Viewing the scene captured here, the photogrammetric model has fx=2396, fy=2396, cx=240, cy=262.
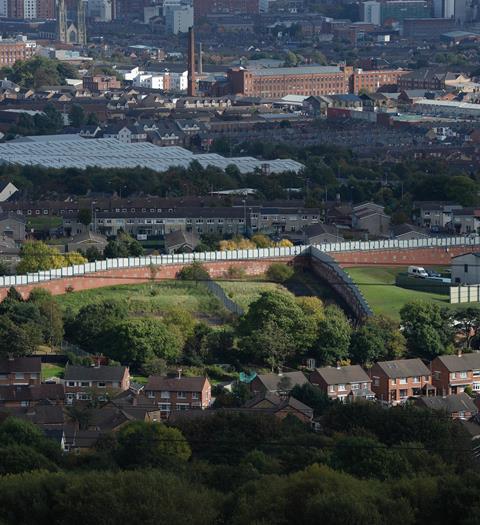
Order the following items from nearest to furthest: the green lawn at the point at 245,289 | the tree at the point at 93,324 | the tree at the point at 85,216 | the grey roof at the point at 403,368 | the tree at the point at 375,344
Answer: the grey roof at the point at 403,368 → the tree at the point at 375,344 → the tree at the point at 93,324 → the green lawn at the point at 245,289 → the tree at the point at 85,216

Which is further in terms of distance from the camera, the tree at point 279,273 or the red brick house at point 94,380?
the tree at point 279,273

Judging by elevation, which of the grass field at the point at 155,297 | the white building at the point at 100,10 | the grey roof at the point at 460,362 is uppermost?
the grey roof at the point at 460,362

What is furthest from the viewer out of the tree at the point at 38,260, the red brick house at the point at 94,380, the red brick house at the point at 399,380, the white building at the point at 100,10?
the white building at the point at 100,10

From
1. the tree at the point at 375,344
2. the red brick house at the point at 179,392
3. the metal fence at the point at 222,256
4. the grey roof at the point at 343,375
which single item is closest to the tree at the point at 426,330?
the tree at the point at 375,344

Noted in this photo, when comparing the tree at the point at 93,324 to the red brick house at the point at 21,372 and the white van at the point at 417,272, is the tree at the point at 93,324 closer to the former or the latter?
the red brick house at the point at 21,372

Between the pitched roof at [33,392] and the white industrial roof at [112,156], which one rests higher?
the pitched roof at [33,392]

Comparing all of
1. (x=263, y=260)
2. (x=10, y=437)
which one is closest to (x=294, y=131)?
(x=263, y=260)

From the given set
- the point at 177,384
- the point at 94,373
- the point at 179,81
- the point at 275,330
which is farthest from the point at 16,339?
the point at 179,81
